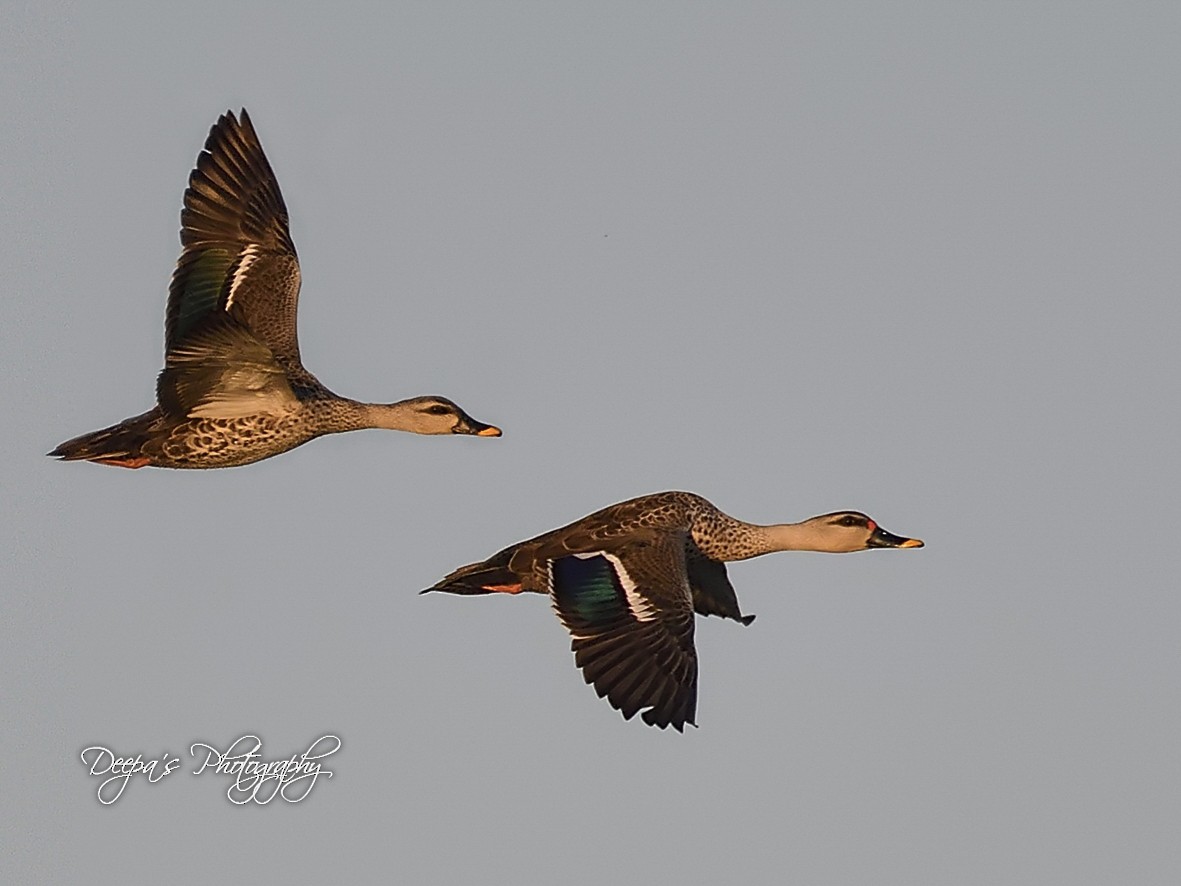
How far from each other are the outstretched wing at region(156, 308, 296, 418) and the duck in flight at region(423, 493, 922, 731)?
274cm

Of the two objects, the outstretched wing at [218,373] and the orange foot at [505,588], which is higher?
the outstretched wing at [218,373]

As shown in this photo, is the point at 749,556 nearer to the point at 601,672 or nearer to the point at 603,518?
the point at 603,518

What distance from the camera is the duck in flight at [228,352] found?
1076 inches

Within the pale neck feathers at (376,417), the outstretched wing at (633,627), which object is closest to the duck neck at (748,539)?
the outstretched wing at (633,627)

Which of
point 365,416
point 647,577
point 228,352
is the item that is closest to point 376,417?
point 365,416

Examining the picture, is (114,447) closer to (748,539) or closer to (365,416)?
(365,416)

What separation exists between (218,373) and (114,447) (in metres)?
1.37

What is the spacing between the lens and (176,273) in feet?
90.1

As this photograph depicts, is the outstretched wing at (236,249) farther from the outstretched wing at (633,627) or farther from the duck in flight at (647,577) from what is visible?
the outstretched wing at (633,627)

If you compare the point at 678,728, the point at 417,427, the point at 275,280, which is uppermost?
the point at 275,280

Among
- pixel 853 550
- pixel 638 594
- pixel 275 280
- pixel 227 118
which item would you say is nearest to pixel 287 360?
pixel 275 280

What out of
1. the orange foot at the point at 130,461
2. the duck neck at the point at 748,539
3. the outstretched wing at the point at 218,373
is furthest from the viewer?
the duck neck at the point at 748,539

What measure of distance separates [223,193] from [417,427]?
324cm

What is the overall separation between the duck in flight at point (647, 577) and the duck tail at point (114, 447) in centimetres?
333
